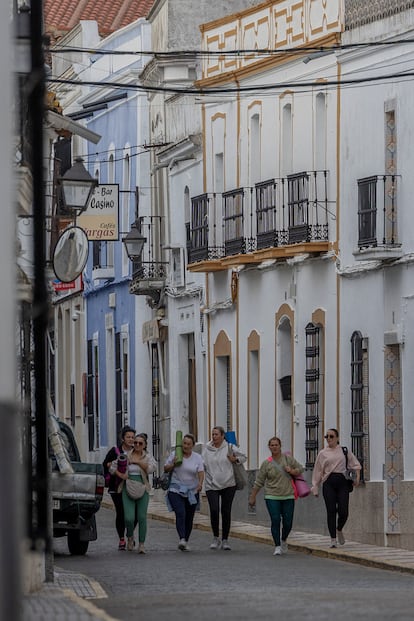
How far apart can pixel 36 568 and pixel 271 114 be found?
1696 cm

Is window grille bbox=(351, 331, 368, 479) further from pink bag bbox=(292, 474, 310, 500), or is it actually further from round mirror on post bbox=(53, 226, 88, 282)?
round mirror on post bbox=(53, 226, 88, 282)

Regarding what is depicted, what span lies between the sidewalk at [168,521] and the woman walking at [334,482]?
1.17ft

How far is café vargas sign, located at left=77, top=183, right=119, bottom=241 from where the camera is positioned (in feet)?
115

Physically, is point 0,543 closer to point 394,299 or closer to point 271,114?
point 394,299

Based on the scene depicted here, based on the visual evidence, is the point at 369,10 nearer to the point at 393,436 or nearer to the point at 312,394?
the point at 312,394

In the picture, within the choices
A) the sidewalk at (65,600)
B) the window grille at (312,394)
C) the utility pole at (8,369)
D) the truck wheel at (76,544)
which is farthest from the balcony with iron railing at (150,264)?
the utility pole at (8,369)

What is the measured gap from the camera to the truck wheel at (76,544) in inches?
952

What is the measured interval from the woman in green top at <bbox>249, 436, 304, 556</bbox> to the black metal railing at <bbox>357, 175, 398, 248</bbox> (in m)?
3.44

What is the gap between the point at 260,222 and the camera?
30.9m

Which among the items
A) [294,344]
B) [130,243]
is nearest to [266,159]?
[294,344]

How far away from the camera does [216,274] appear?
3550cm

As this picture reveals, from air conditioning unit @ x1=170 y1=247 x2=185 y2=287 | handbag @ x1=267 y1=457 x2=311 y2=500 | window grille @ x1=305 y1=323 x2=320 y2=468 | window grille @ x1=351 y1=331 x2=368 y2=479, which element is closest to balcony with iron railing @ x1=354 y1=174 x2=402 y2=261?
window grille @ x1=351 y1=331 x2=368 y2=479

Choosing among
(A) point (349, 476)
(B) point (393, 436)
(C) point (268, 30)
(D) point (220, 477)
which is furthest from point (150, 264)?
(A) point (349, 476)

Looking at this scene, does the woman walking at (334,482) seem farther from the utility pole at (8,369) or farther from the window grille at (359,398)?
the utility pole at (8,369)
